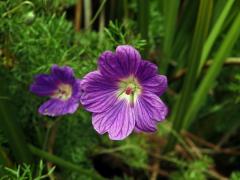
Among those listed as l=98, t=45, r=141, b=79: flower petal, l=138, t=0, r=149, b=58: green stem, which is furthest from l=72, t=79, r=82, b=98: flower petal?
l=138, t=0, r=149, b=58: green stem

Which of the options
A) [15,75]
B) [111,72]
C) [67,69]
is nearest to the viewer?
[111,72]

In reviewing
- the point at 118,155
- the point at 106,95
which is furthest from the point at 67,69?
the point at 118,155

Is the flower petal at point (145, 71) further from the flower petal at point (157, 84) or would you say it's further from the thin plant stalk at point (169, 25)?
the thin plant stalk at point (169, 25)

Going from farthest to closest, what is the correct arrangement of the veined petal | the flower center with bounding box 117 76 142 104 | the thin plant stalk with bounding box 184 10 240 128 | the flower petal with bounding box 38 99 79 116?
the thin plant stalk with bounding box 184 10 240 128 → the flower petal with bounding box 38 99 79 116 → the flower center with bounding box 117 76 142 104 → the veined petal

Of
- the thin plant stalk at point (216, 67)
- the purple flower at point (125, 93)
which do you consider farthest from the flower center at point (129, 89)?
the thin plant stalk at point (216, 67)

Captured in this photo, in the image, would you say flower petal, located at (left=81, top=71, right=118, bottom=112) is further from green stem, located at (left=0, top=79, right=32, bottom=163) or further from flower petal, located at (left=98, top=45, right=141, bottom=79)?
green stem, located at (left=0, top=79, right=32, bottom=163)

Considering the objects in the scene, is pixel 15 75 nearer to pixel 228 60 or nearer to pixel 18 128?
pixel 18 128
